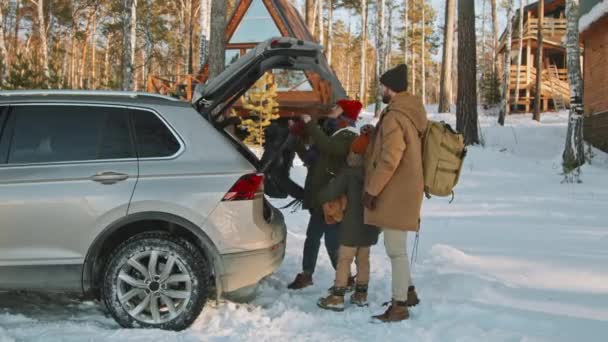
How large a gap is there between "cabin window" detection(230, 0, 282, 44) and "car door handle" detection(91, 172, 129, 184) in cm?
2043

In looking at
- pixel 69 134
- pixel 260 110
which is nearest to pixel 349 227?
pixel 69 134

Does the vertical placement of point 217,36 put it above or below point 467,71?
above

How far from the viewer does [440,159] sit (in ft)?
14.8

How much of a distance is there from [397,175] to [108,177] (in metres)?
2.18

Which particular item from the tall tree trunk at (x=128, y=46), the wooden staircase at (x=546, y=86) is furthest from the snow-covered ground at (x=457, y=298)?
the wooden staircase at (x=546, y=86)

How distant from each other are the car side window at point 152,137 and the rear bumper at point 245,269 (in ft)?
2.97

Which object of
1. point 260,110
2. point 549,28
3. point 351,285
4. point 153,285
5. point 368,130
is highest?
point 549,28

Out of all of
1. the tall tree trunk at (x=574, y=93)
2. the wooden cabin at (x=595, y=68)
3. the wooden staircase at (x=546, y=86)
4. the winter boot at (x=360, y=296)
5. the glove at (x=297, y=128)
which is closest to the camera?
the winter boot at (x=360, y=296)

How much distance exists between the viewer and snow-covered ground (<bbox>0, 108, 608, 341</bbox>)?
4.09 metres

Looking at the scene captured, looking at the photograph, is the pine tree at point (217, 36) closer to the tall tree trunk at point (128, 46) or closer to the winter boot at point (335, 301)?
the tall tree trunk at point (128, 46)

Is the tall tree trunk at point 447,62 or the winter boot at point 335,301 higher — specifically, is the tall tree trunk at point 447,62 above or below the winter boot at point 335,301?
above

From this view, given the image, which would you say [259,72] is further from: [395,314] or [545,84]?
[545,84]

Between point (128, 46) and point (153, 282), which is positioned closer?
point (153, 282)

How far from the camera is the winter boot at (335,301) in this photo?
4.82 meters
